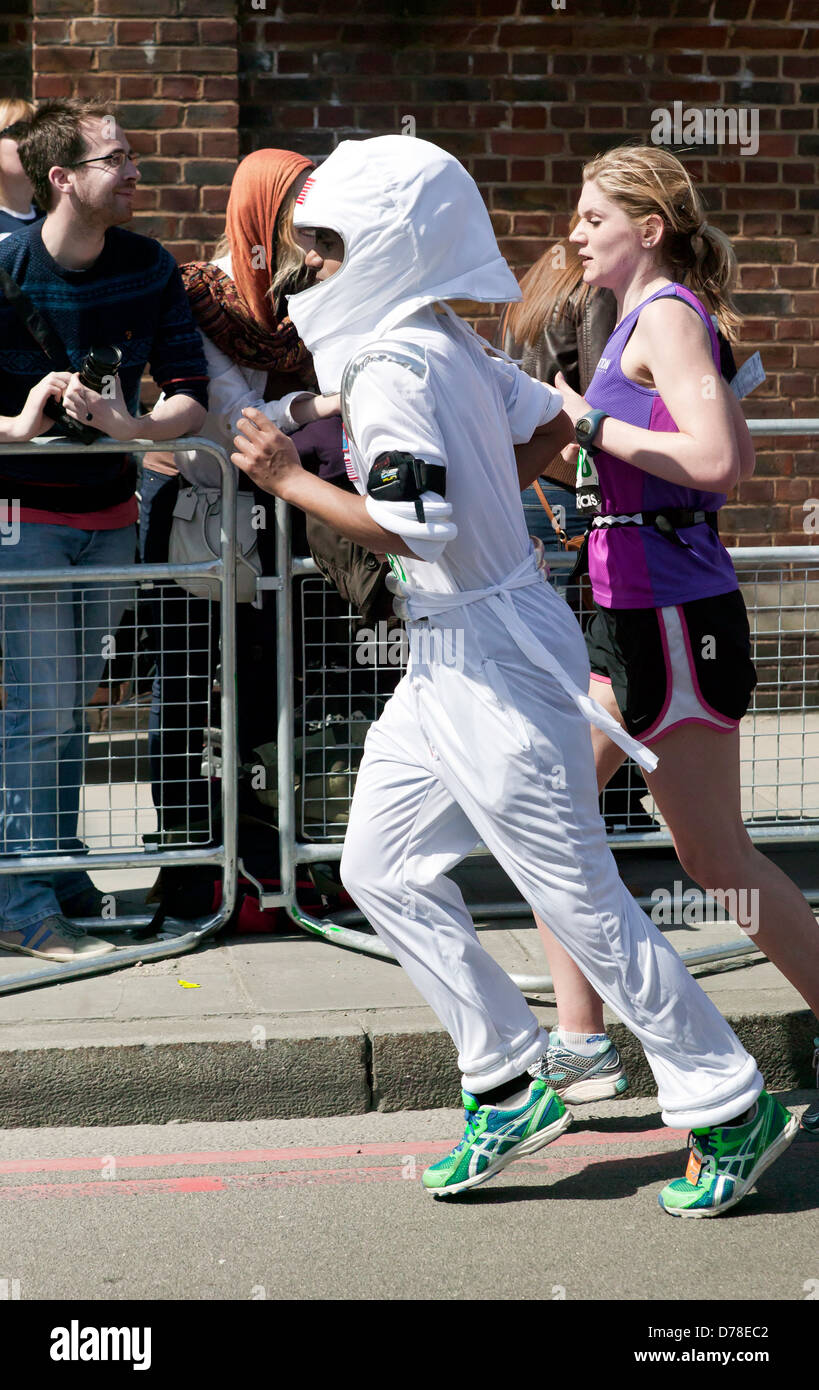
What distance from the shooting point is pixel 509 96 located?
748 cm

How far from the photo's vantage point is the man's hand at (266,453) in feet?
10.2

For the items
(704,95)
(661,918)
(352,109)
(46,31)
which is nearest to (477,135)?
(352,109)

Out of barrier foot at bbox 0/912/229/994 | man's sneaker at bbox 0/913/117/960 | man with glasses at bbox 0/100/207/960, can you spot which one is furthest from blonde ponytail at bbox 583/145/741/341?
man's sneaker at bbox 0/913/117/960

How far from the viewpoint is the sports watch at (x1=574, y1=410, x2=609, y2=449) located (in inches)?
137

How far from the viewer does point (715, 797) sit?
3459 millimetres

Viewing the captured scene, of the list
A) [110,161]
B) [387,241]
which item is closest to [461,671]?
[387,241]

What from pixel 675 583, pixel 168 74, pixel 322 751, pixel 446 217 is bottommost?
pixel 322 751

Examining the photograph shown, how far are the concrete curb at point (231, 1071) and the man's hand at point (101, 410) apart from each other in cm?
162

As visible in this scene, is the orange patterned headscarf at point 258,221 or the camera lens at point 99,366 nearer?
the camera lens at point 99,366

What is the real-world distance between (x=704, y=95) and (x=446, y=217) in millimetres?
5268

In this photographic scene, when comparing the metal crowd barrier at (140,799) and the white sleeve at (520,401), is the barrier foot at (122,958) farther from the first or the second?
the white sleeve at (520,401)

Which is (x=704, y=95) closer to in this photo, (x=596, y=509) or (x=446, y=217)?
(x=596, y=509)

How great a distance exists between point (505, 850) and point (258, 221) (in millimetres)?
2374

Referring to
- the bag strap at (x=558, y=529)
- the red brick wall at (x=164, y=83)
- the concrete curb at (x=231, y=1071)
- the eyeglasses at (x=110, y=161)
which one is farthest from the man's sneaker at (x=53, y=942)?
the red brick wall at (x=164, y=83)
